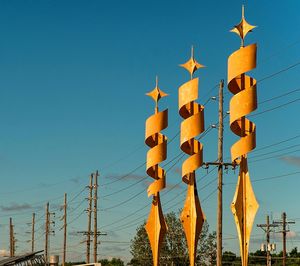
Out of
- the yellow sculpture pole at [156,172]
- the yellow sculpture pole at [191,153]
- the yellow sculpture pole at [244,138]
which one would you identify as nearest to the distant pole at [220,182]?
the yellow sculpture pole at [191,153]

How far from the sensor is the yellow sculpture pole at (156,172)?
33594 mm

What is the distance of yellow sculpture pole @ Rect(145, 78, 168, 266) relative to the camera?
110 ft

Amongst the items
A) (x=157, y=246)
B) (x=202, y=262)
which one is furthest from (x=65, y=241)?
(x=157, y=246)

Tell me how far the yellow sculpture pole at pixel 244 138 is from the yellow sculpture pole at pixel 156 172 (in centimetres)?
741

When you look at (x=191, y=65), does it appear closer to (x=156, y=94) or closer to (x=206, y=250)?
(x=156, y=94)

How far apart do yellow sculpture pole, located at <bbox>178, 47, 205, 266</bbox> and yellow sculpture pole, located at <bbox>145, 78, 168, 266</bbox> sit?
2829mm

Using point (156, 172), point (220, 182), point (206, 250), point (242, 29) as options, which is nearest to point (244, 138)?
point (242, 29)

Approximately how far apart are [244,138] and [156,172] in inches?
355

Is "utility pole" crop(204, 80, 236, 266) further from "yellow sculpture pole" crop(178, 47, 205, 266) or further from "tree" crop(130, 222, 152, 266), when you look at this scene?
"tree" crop(130, 222, 152, 266)

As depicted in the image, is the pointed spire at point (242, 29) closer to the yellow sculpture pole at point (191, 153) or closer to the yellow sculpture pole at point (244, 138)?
the yellow sculpture pole at point (244, 138)

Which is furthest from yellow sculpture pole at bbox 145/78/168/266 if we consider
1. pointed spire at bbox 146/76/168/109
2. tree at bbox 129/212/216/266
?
tree at bbox 129/212/216/266

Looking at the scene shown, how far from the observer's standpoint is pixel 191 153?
30922 mm

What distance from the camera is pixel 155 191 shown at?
112 ft

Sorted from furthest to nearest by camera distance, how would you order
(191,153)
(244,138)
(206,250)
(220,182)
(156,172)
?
(206,250) → (156,172) → (220,182) → (191,153) → (244,138)
